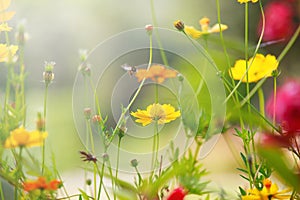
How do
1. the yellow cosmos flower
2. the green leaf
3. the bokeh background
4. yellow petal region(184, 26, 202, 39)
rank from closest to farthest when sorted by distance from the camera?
the green leaf
the yellow cosmos flower
yellow petal region(184, 26, 202, 39)
the bokeh background

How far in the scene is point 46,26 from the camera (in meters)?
3.40

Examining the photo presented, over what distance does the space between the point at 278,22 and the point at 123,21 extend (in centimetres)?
262

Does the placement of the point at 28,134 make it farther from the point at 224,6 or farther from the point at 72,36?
the point at 72,36

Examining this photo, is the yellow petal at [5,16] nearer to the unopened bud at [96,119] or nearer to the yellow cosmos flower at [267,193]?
the unopened bud at [96,119]

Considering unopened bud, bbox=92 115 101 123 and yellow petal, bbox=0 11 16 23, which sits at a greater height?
yellow petal, bbox=0 11 16 23

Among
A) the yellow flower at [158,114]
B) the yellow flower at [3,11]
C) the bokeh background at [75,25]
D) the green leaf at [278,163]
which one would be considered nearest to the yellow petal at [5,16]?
the yellow flower at [3,11]

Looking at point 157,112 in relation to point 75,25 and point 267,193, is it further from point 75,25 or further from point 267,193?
point 75,25

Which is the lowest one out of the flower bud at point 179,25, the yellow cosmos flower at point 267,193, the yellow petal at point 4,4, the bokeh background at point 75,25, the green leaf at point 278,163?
the yellow cosmos flower at point 267,193

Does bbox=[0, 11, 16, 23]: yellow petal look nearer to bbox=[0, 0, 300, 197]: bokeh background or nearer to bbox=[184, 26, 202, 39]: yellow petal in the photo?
bbox=[184, 26, 202, 39]: yellow petal

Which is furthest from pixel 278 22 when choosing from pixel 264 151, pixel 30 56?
pixel 30 56

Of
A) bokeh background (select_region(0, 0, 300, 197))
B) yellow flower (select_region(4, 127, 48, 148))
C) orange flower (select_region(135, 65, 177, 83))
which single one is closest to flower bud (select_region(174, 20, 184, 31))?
orange flower (select_region(135, 65, 177, 83))

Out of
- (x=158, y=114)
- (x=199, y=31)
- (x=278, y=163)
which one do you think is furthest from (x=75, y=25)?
(x=278, y=163)

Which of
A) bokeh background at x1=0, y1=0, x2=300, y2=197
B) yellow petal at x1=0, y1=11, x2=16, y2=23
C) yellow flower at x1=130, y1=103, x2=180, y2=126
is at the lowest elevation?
yellow flower at x1=130, y1=103, x2=180, y2=126

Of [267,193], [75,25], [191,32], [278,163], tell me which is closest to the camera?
[278,163]
